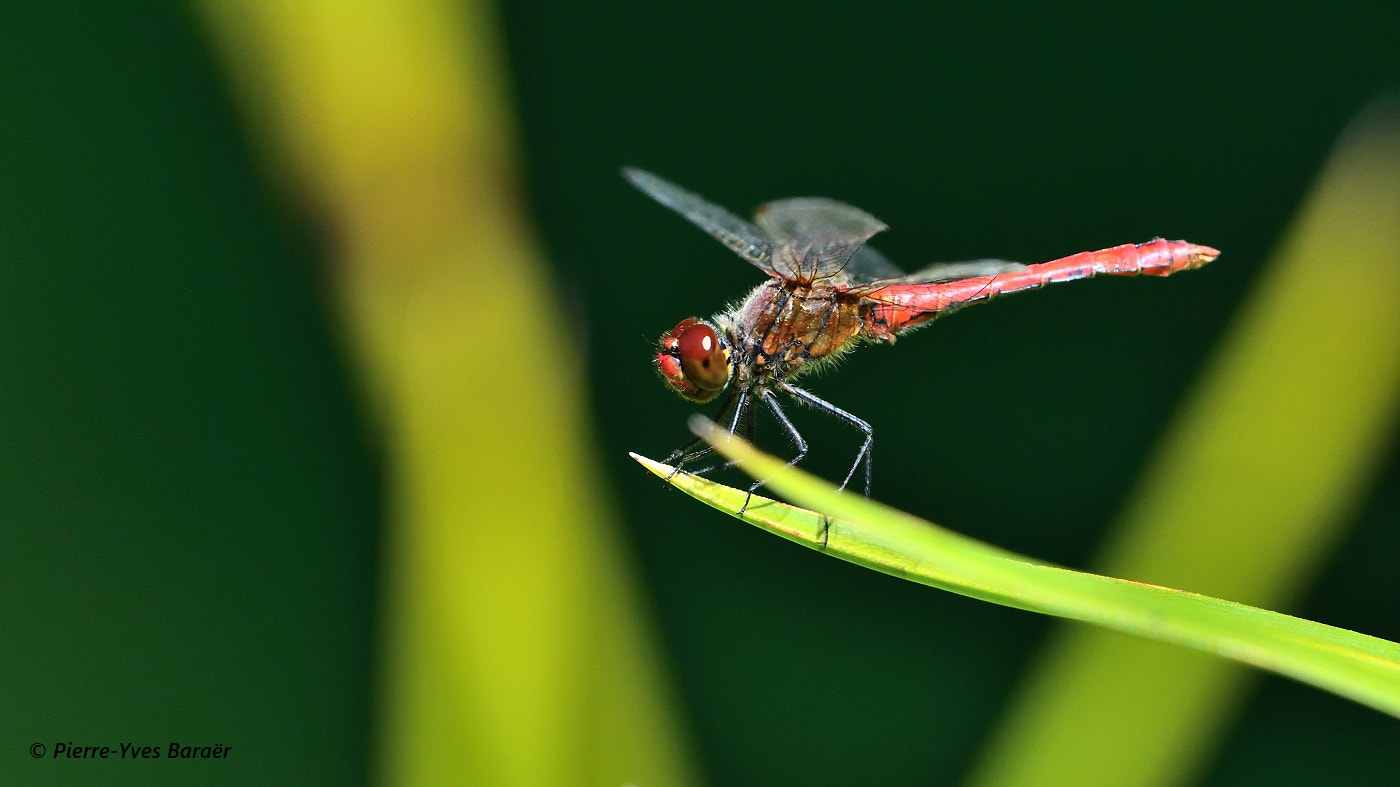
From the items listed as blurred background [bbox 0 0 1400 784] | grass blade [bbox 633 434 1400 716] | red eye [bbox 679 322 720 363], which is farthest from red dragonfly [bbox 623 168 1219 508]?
Answer: grass blade [bbox 633 434 1400 716]

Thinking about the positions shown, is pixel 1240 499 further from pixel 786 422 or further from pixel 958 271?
pixel 786 422

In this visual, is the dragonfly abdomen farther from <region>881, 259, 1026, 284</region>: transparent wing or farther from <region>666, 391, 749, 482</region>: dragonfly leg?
<region>666, 391, 749, 482</region>: dragonfly leg

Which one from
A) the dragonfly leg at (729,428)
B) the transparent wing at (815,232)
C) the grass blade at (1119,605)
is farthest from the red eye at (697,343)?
the grass blade at (1119,605)

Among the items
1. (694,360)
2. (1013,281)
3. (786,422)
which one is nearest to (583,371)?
(694,360)

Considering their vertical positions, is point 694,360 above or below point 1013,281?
below

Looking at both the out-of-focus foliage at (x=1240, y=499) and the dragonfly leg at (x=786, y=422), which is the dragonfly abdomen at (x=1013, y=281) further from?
the dragonfly leg at (x=786, y=422)

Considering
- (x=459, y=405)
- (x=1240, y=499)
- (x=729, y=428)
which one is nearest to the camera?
(x=1240, y=499)
